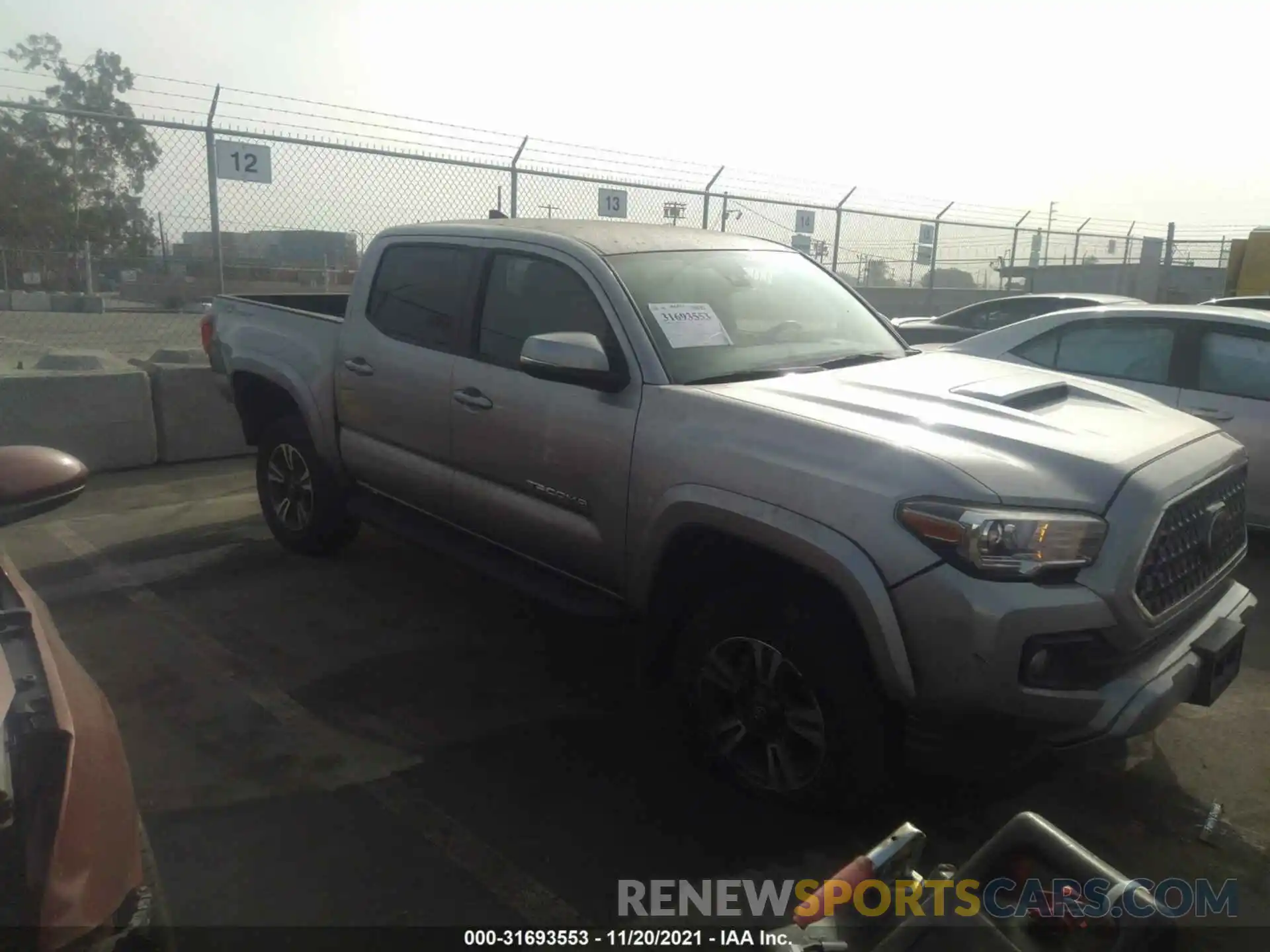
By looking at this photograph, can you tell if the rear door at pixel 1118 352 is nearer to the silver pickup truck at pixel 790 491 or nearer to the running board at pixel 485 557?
the silver pickup truck at pixel 790 491

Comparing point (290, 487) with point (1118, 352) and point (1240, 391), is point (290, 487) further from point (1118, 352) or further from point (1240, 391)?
point (1240, 391)

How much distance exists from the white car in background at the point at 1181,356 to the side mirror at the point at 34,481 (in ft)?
15.4

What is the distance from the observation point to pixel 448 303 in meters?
4.34

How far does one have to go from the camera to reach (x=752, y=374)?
3471 millimetres

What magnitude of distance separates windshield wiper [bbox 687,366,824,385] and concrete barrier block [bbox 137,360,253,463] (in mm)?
5401

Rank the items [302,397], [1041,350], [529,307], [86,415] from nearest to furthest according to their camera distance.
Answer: [529,307] < [302,397] < [1041,350] < [86,415]

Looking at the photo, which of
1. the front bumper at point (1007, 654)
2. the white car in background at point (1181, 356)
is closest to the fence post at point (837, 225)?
the white car in background at point (1181, 356)

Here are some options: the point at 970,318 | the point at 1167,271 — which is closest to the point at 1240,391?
the point at 970,318

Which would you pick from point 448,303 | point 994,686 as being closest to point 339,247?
point 448,303

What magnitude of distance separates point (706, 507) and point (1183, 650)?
1491mm

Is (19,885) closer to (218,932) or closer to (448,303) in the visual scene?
(218,932)

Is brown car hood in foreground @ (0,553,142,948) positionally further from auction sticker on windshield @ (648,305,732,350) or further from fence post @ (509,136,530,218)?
fence post @ (509,136,530,218)

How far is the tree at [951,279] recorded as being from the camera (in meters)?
17.3

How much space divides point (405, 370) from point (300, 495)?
4.67 feet
